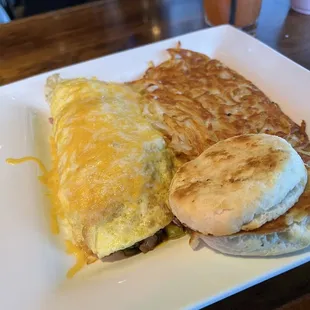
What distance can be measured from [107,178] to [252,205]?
16.8 inches

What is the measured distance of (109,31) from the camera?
2.32 meters

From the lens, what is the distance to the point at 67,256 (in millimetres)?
1101

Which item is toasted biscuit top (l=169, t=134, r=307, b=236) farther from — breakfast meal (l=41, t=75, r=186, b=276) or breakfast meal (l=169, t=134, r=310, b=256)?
breakfast meal (l=41, t=75, r=186, b=276)

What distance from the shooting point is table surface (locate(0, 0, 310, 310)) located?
2.06m

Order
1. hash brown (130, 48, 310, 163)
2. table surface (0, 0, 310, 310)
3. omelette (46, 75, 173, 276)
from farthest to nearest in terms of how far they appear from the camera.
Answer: table surface (0, 0, 310, 310) < hash brown (130, 48, 310, 163) < omelette (46, 75, 173, 276)

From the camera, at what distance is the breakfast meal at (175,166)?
887 mm

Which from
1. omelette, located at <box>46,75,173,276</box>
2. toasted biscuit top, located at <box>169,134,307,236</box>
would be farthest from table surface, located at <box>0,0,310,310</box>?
toasted biscuit top, located at <box>169,134,307,236</box>

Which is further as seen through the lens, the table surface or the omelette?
the table surface

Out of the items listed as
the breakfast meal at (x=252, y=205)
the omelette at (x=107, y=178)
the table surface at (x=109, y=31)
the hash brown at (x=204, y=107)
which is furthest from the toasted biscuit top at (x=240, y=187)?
the table surface at (x=109, y=31)

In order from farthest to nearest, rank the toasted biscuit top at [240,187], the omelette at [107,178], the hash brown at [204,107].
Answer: the hash brown at [204,107] < the omelette at [107,178] < the toasted biscuit top at [240,187]

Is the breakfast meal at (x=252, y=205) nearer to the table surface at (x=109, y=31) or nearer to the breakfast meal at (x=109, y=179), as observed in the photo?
the breakfast meal at (x=109, y=179)

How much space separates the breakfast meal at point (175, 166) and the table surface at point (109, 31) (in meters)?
0.48

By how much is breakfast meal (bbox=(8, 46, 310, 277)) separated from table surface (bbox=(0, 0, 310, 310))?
480mm

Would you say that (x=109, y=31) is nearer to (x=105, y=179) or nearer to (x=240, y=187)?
(x=105, y=179)
